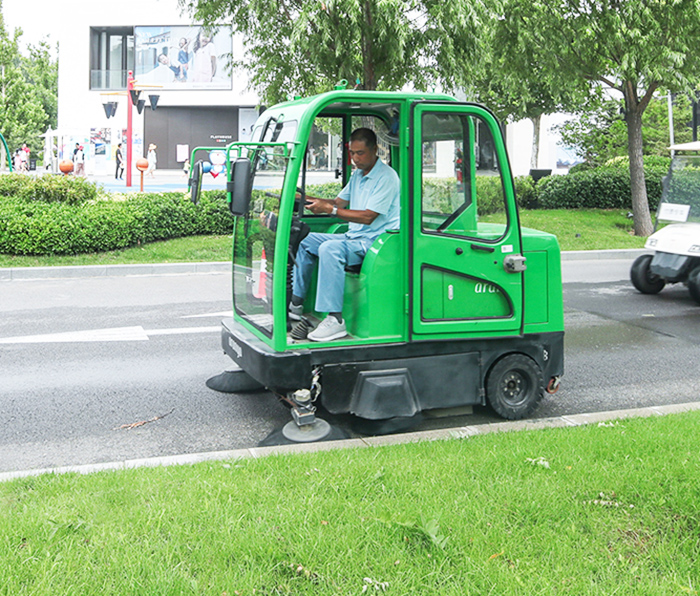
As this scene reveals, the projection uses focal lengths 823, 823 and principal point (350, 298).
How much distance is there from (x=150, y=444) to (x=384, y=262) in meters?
1.97

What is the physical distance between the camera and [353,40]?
14.8 metres

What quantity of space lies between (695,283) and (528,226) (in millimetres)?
8774

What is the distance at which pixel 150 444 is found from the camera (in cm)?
549

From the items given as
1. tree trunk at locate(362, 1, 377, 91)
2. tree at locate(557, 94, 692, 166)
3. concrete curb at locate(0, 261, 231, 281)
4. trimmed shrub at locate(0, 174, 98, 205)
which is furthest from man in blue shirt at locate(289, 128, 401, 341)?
tree at locate(557, 94, 692, 166)

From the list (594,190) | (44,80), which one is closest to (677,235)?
(594,190)

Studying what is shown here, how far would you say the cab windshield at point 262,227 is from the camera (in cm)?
536

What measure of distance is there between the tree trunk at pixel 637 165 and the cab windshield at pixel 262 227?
48.6ft

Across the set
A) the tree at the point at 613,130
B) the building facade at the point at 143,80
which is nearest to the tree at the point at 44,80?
the building facade at the point at 143,80

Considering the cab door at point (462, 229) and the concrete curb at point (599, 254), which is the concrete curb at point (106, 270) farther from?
the cab door at point (462, 229)

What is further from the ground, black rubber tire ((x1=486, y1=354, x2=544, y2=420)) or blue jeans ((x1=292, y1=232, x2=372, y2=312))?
blue jeans ((x1=292, y1=232, x2=372, y2=312))

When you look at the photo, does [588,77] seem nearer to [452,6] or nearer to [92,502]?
[452,6]

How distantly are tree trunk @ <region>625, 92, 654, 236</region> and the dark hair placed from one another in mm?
14624

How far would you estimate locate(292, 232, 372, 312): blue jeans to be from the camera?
539 centimetres

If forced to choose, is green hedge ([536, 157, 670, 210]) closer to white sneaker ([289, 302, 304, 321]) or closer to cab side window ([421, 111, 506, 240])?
cab side window ([421, 111, 506, 240])
